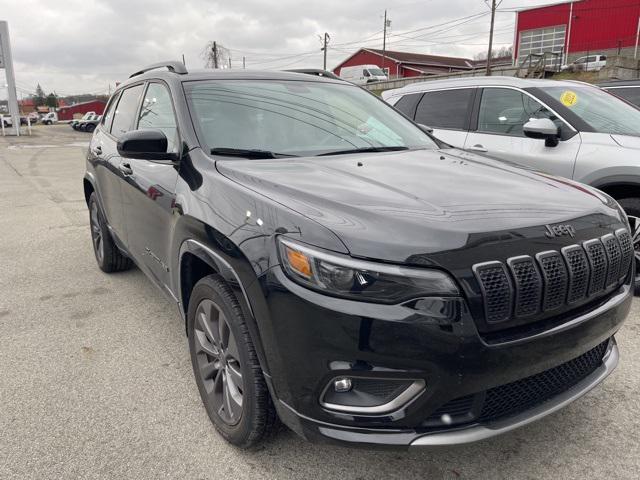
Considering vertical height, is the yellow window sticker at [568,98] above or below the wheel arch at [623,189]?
above

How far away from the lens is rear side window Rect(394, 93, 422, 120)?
6.07 metres

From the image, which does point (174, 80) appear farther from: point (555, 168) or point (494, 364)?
point (555, 168)

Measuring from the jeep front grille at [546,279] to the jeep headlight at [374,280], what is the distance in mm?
146

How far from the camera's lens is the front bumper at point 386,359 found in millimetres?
1689

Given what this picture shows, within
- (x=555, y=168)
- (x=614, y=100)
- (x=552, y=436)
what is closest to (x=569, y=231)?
(x=552, y=436)

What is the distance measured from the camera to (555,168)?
14.9 ft

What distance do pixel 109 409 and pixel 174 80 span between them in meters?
1.92

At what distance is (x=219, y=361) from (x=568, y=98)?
4.24m

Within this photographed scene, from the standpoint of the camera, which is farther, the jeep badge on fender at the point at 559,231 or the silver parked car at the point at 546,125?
the silver parked car at the point at 546,125

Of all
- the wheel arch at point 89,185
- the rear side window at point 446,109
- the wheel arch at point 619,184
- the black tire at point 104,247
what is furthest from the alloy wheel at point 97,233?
the wheel arch at point 619,184

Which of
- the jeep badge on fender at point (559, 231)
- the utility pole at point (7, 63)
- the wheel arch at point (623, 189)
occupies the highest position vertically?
the utility pole at point (7, 63)

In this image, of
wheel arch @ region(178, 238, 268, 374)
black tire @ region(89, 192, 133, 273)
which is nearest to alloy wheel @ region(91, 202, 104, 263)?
black tire @ region(89, 192, 133, 273)

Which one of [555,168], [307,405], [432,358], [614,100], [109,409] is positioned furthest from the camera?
[614,100]

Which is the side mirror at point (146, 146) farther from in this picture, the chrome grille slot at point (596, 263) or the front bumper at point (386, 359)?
the chrome grille slot at point (596, 263)
